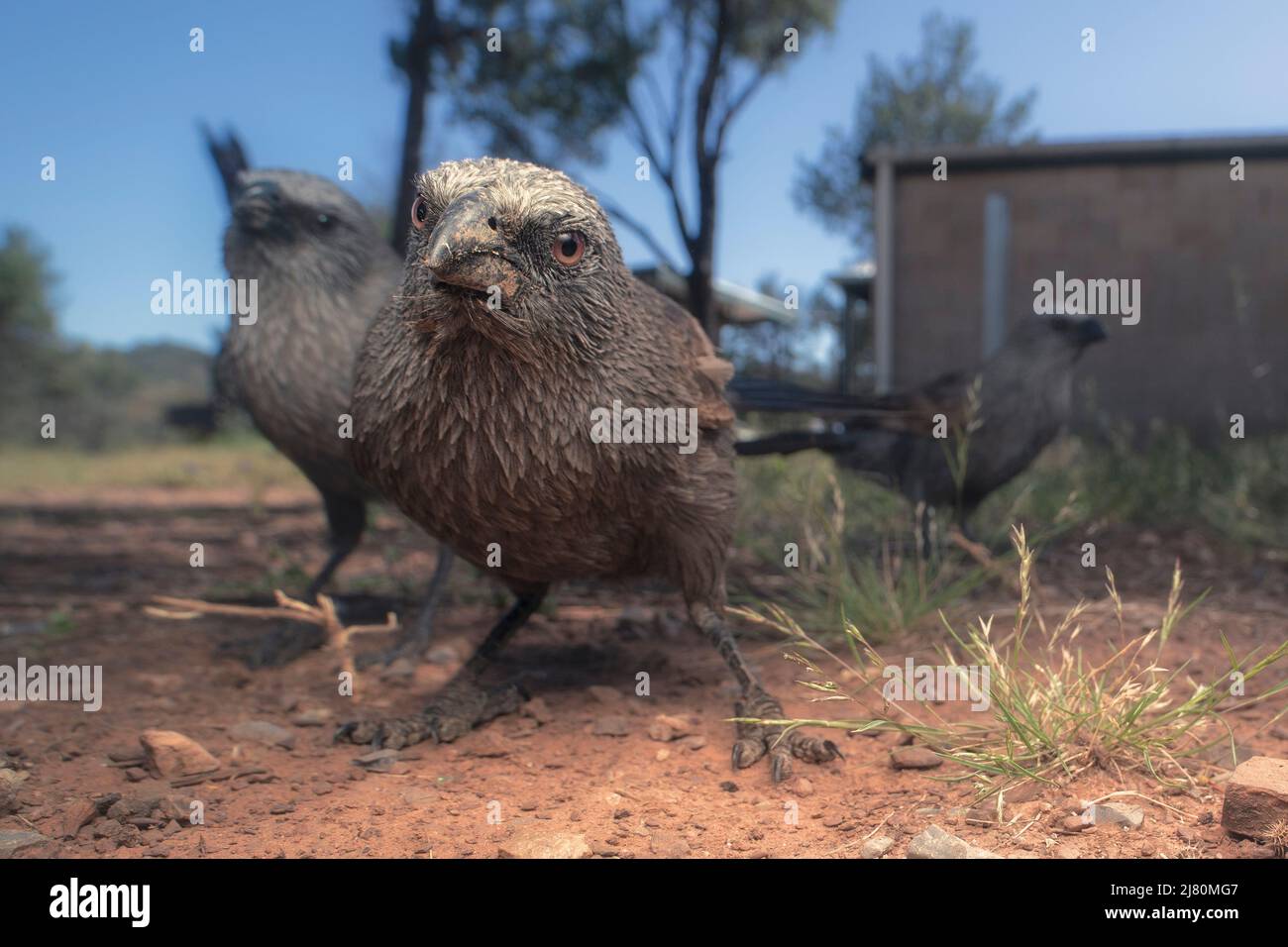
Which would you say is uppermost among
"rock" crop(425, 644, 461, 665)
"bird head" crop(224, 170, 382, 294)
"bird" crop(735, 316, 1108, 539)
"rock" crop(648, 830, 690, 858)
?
"bird head" crop(224, 170, 382, 294)

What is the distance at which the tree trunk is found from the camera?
7168 millimetres

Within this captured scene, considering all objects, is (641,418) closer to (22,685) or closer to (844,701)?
(844,701)

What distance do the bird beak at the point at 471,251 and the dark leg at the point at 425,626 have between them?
1.79 m

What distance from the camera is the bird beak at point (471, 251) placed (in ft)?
6.93

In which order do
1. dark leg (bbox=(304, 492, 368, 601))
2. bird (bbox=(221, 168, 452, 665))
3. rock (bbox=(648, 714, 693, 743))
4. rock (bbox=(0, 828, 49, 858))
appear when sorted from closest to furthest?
rock (bbox=(0, 828, 49, 858)) < rock (bbox=(648, 714, 693, 743)) < bird (bbox=(221, 168, 452, 665)) < dark leg (bbox=(304, 492, 368, 601))

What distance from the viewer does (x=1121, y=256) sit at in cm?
902

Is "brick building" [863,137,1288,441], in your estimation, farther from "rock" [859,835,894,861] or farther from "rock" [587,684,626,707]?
"rock" [859,835,894,861]

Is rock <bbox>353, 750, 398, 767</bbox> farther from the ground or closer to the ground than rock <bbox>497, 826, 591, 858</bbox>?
farther from the ground

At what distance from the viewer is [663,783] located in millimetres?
2525

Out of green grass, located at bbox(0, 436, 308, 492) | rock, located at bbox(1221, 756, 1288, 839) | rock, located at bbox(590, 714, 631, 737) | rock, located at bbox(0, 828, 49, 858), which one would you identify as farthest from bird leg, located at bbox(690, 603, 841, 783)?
green grass, located at bbox(0, 436, 308, 492)

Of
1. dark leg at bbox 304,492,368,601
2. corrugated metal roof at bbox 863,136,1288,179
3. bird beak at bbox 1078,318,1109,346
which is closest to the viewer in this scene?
dark leg at bbox 304,492,368,601

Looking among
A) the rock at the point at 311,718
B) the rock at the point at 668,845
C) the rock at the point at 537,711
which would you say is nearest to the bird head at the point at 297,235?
the rock at the point at 311,718

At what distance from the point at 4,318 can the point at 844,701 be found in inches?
838

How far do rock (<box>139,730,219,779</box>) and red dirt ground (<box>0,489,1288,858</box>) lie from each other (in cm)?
4
